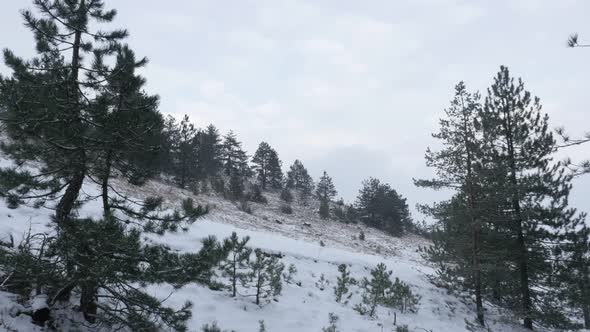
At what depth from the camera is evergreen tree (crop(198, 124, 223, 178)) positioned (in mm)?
42625

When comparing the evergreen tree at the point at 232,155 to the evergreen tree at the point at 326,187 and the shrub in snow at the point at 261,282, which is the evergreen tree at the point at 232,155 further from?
the shrub in snow at the point at 261,282

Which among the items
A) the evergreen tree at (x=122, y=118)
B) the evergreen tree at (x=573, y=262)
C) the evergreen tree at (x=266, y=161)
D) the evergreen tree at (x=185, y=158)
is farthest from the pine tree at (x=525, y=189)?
the evergreen tree at (x=266, y=161)

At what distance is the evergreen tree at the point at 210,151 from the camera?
4262cm

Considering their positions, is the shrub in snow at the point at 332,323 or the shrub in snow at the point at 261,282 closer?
the shrub in snow at the point at 332,323

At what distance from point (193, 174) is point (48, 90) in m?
29.7

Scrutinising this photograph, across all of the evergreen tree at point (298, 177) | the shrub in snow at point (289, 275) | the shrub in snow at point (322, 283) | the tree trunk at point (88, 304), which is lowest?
the shrub in snow at point (322, 283)

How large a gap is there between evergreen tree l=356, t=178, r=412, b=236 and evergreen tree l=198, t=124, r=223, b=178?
853 inches

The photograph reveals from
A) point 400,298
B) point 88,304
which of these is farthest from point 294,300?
point 88,304

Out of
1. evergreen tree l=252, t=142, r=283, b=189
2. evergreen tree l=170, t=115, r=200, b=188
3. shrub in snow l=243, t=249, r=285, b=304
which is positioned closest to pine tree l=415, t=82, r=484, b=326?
shrub in snow l=243, t=249, r=285, b=304

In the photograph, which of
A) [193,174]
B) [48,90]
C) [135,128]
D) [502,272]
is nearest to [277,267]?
[135,128]

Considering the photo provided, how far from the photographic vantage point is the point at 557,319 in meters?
12.3

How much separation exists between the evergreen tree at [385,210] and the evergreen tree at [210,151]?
21.7 m

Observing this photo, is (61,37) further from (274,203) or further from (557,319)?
(274,203)

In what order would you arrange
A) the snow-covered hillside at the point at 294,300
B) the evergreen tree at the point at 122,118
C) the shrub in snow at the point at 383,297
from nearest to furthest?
the evergreen tree at the point at 122,118 < the snow-covered hillside at the point at 294,300 < the shrub in snow at the point at 383,297
